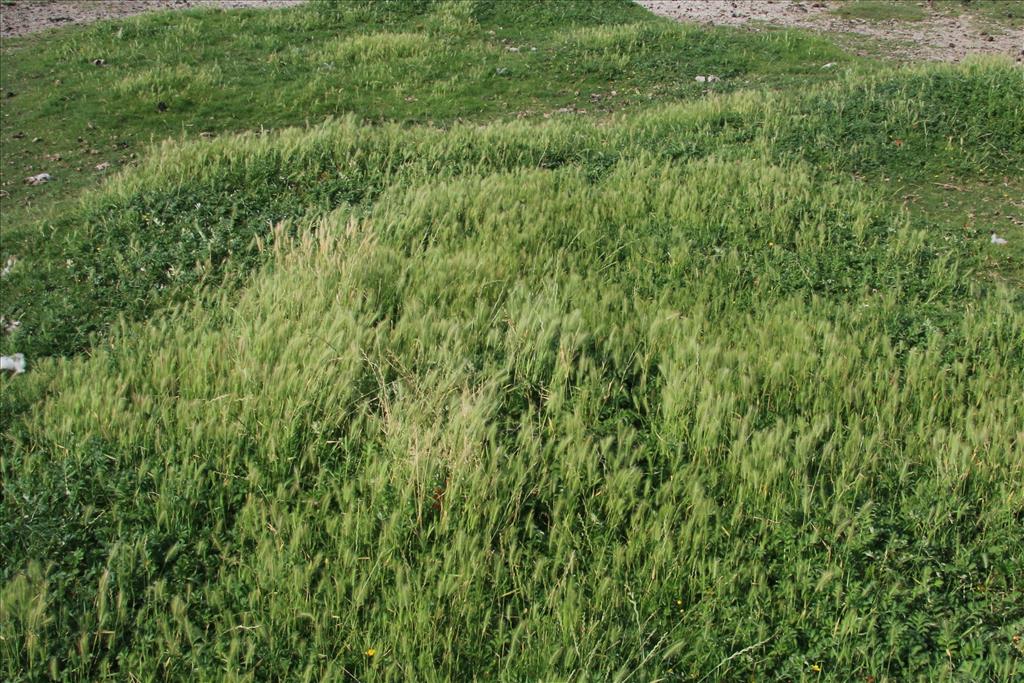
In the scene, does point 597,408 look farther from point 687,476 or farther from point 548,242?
point 548,242

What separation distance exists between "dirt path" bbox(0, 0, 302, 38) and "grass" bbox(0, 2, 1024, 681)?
37.6 feet

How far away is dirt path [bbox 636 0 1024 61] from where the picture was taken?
1559 centimetres

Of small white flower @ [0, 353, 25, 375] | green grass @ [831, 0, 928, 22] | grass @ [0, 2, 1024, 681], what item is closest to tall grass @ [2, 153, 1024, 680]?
grass @ [0, 2, 1024, 681]

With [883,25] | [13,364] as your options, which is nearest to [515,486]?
[13,364]

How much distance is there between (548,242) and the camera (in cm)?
698

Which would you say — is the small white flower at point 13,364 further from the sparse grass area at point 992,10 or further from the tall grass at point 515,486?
the sparse grass area at point 992,10

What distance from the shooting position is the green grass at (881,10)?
1816cm

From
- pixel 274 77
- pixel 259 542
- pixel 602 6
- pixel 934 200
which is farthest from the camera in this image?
pixel 602 6

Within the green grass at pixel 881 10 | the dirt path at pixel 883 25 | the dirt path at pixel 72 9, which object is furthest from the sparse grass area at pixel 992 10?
the dirt path at pixel 72 9

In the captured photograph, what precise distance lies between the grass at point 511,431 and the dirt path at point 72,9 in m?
11.5

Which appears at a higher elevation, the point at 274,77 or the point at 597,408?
the point at 274,77

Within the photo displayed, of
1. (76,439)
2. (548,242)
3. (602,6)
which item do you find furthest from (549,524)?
(602,6)

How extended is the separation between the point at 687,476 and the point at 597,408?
0.67 m

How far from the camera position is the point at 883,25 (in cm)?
1759
